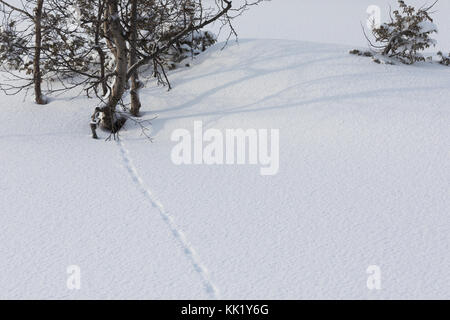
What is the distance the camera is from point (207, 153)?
7.36m

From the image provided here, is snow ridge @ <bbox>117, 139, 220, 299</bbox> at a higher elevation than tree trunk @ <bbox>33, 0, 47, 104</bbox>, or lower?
lower

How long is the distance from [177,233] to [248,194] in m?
1.34

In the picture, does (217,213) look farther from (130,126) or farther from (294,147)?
(130,126)

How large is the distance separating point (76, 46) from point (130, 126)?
125 inches

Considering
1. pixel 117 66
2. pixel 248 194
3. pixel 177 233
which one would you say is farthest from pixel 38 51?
pixel 177 233

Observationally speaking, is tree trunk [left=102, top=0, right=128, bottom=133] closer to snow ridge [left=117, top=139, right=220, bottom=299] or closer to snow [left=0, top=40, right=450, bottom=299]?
snow [left=0, top=40, right=450, bottom=299]

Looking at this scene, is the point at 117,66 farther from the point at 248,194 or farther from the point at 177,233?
the point at 177,233

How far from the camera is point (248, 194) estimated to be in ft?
19.6

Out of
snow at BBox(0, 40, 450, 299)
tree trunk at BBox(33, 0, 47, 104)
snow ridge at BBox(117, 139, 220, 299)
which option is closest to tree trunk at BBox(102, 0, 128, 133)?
snow at BBox(0, 40, 450, 299)

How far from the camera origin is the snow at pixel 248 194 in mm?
4254

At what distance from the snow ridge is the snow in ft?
0.07

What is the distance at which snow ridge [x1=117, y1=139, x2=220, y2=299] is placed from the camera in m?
4.14

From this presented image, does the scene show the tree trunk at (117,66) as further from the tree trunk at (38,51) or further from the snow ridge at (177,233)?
the tree trunk at (38,51)

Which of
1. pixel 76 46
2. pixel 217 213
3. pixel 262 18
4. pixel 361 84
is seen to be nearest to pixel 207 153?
pixel 217 213
